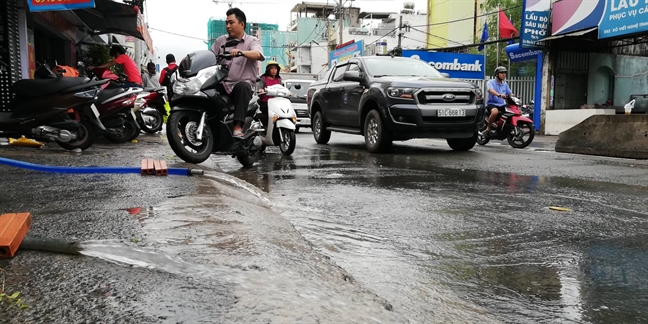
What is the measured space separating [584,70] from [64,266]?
19.6 metres

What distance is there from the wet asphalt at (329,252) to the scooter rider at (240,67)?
4.45ft

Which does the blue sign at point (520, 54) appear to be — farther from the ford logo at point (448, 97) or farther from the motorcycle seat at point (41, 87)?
the motorcycle seat at point (41, 87)

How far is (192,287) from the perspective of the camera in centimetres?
168

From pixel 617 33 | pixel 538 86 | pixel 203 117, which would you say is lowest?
pixel 203 117

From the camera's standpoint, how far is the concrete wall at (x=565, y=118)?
16.2m

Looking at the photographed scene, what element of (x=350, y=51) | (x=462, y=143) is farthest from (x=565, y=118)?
(x=350, y=51)

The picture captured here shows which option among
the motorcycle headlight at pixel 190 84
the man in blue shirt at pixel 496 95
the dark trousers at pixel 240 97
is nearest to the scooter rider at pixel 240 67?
the dark trousers at pixel 240 97

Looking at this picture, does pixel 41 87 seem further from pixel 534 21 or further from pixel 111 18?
pixel 534 21

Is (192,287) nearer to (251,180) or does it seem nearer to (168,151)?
(251,180)

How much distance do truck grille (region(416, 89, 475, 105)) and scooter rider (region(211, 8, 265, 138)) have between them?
3.10 meters

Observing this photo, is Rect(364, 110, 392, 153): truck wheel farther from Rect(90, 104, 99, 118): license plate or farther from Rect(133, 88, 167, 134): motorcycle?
Rect(133, 88, 167, 134): motorcycle

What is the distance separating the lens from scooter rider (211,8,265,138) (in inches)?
238

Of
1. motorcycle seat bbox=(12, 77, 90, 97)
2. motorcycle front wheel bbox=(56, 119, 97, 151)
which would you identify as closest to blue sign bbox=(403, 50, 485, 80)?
motorcycle front wheel bbox=(56, 119, 97, 151)

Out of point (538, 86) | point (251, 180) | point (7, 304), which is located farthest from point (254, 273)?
point (538, 86)
